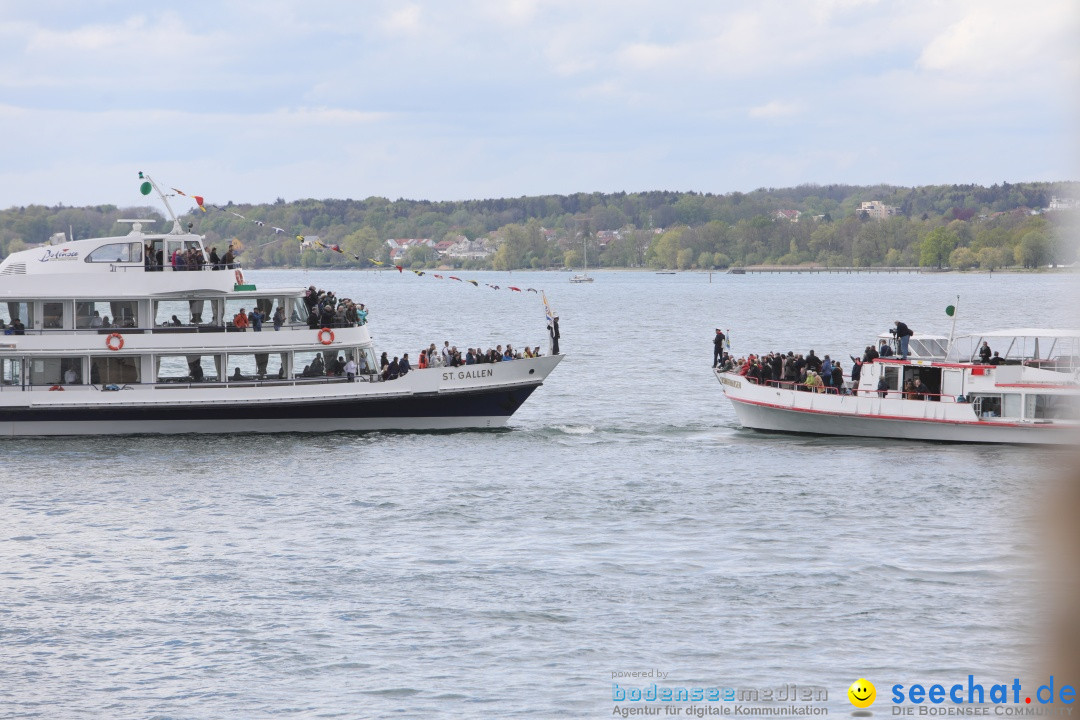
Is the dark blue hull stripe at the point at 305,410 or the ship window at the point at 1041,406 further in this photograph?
the dark blue hull stripe at the point at 305,410

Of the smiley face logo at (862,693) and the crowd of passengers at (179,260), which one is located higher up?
the crowd of passengers at (179,260)

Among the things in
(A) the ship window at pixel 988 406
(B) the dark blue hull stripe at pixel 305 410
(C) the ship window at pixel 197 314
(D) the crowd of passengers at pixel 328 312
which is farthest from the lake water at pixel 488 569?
(C) the ship window at pixel 197 314

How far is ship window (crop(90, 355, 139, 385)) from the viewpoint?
44.7m

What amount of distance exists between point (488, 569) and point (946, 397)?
2192cm

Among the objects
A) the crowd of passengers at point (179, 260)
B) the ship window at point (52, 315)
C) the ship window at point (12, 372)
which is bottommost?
the ship window at point (12, 372)

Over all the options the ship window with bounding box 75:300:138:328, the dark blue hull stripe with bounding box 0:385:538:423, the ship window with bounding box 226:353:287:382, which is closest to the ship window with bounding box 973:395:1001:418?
the dark blue hull stripe with bounding box 0:385:538:423

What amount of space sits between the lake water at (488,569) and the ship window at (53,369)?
2.26 metres

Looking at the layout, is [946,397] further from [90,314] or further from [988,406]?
[90,314]

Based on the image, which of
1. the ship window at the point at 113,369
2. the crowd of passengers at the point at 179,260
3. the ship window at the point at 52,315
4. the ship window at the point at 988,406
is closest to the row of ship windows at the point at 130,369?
the ship window at the point at 113,369

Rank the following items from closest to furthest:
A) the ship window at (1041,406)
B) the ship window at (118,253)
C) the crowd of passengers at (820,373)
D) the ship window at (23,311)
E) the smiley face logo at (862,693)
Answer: the smiley face logo at (862,693)
the ship window at (1041,406)
the crowd of passengers at (820,373)
the ship window at (23,311)
the ship window at (118,253)

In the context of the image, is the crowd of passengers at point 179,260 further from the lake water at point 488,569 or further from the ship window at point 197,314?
the lake water at point 488,569

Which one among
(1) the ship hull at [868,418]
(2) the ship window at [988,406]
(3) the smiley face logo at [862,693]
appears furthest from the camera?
(1) the ship hull at [868,418]

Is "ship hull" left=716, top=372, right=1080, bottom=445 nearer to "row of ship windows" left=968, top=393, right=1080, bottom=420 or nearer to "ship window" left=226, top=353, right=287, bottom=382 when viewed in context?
"row of ship windows" left=968, top=393, right=1080, bottom=420

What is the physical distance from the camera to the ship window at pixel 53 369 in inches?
1757
